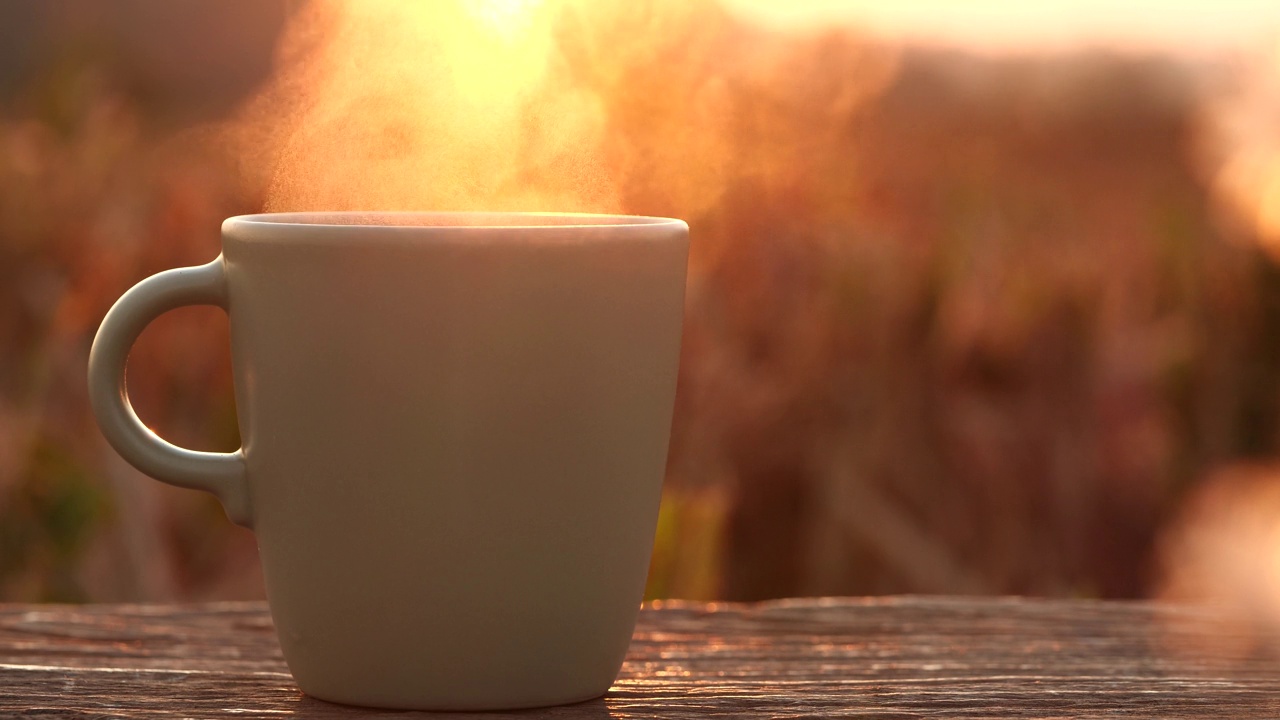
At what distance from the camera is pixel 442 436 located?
612 millimetres

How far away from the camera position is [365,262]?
61 centimetres

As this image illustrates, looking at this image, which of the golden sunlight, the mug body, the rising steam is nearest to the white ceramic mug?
the mug body

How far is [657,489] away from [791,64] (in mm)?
1210

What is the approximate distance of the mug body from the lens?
0.61 m

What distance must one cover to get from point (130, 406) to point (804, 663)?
405 millimetres

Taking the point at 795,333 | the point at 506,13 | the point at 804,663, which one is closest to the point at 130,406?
the point at 804,663

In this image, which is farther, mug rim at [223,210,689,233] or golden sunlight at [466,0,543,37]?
golden sunlight at [466,0,543,37]

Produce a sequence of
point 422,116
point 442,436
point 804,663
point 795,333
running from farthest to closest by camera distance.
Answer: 1. point 795,333
2. point 422,116
3. point 804,663
4. point 442,436

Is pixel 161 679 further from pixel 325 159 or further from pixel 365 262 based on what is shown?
pixel 325 159

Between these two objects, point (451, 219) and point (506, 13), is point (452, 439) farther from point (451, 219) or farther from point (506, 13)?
point (506, 13)

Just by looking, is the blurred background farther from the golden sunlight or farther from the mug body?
the mug body

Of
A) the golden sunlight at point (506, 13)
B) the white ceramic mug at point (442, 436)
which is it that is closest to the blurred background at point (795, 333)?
the golden sunlight at point (506, 13)

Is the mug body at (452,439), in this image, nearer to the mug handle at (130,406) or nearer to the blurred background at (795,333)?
the mug handle at (130,406)

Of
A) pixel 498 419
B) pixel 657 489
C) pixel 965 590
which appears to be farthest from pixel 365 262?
pixel 965 590
